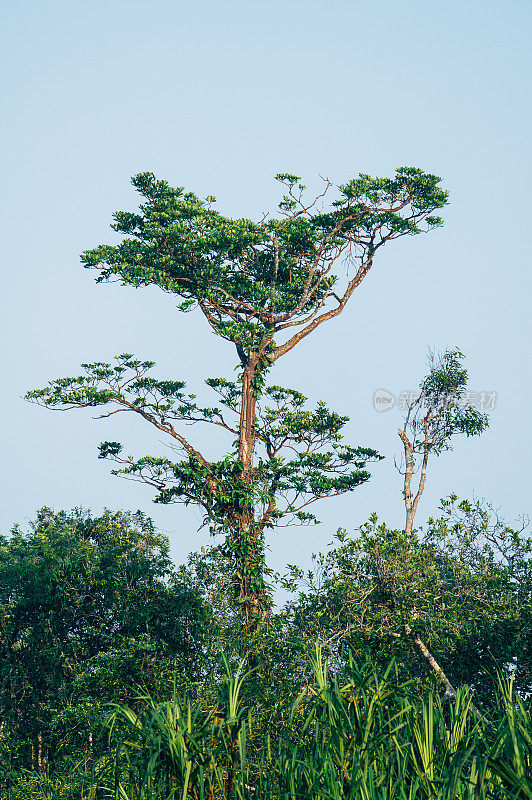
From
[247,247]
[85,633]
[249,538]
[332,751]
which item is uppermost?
[247,247]

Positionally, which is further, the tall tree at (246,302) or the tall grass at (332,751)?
the tall tree at (246,302)

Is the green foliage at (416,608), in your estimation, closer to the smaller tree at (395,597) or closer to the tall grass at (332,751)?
the smaller tree at (395,597)

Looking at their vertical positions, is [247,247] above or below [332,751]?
above

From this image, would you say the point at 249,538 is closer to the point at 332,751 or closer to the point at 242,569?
the point at 242,569

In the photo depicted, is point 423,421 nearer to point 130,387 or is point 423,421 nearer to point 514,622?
point 130,387

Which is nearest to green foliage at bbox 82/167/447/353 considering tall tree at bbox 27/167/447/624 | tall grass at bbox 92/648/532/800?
tall tree at bbox 27/167/447/624

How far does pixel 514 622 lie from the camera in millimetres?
11570

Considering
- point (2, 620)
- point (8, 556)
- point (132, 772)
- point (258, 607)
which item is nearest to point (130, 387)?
point (258, 607)

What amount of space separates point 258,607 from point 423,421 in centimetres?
815

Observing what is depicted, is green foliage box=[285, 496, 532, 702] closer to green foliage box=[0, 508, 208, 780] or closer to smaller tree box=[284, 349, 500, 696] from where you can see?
smaller tree box=[284, 349, 500, 696]

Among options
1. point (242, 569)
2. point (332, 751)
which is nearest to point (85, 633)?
point (242, 569)

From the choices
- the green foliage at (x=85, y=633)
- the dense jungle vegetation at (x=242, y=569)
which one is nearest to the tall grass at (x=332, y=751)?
the dense jungle vegetation at (x=242, y=569)

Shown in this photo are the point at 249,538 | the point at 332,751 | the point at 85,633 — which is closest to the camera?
the point at 332,751

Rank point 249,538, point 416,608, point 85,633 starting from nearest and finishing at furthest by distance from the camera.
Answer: point 416,608
point 249,538
point 85,633
